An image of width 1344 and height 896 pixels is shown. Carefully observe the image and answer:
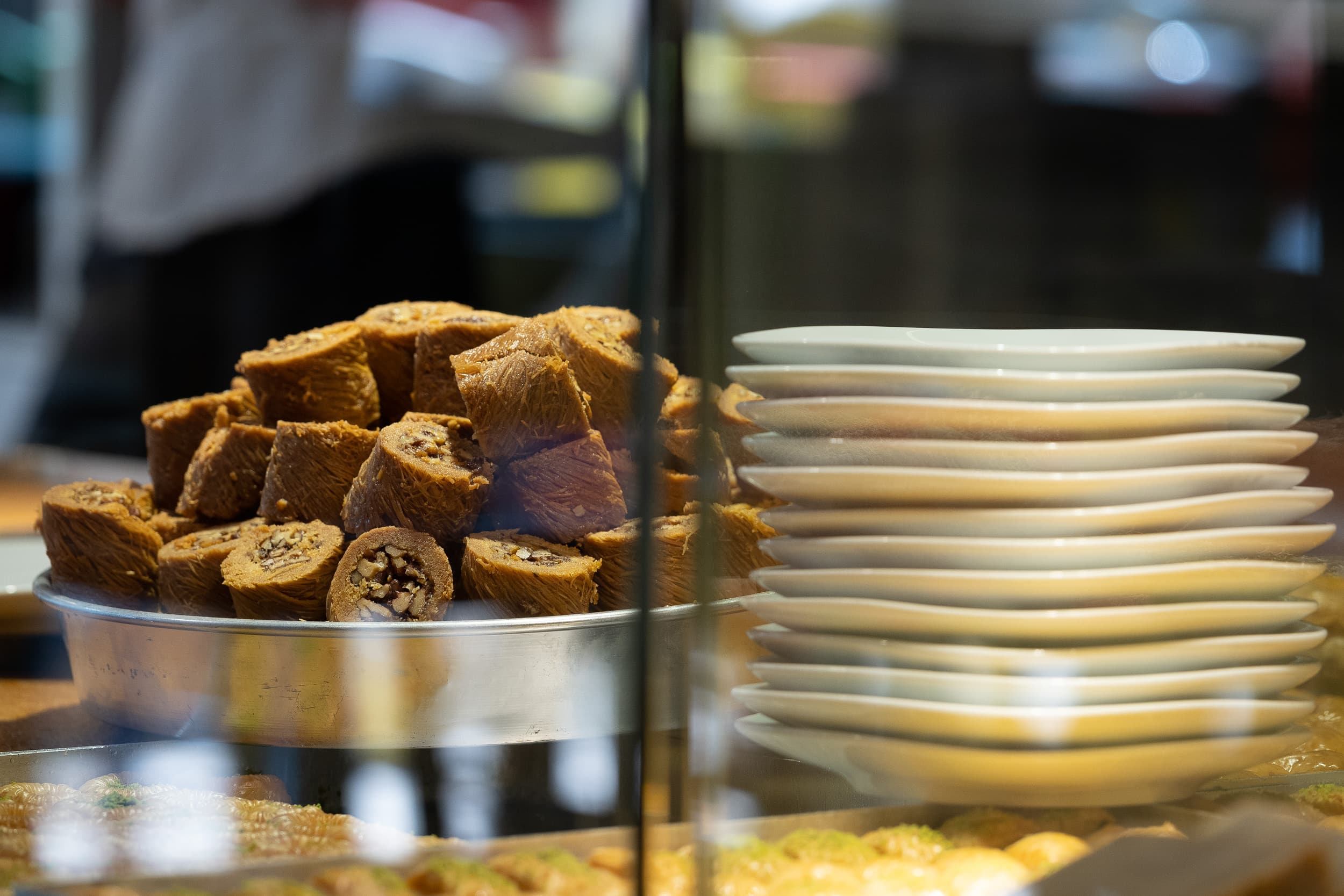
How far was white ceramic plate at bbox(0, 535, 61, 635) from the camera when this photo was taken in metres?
0.72

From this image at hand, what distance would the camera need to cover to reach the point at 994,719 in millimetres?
388

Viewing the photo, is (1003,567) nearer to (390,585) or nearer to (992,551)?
(992,551)

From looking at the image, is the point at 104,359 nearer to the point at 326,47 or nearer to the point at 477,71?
the point at 326,47

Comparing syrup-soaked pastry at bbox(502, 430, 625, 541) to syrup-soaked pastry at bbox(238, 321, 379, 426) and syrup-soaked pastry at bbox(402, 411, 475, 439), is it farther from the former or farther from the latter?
syrup-soaked pastry at bbox(238, 321, 379, 426)

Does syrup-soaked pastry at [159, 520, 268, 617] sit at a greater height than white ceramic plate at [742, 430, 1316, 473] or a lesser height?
lesser

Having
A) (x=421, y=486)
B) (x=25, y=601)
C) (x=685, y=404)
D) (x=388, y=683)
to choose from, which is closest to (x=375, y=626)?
(x=388, y=683)

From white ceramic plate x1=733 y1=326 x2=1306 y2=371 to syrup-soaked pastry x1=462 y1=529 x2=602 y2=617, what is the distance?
0.74 ft

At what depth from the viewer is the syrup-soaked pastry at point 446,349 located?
0.71 metres

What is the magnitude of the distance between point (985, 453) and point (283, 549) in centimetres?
42

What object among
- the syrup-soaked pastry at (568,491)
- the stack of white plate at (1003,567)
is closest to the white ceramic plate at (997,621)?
the stack of white plate at (1003,567)

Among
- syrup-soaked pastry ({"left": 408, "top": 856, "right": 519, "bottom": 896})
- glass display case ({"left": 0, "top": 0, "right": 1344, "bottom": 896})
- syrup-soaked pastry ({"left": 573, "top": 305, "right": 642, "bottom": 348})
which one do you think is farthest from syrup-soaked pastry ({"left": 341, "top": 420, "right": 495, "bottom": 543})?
syrup-soaked pastry ({"left": 408, "top": 856, "right": 519, "bottom": 896})

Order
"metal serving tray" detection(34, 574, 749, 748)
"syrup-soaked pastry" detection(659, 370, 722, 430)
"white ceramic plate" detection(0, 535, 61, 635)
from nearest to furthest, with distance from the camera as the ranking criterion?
"syrup-soaked pastry" detection(659, 370, 722, 430) < "metal serving tray" detection(34, 574, 749, 748) < "white ceramic plate" detection(0, 535, 61, 635)

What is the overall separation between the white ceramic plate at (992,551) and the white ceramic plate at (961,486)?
12 mm

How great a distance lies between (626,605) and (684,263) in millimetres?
230
